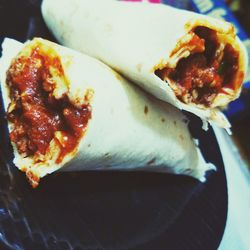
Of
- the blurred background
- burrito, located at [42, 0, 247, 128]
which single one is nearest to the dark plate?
the blurred background

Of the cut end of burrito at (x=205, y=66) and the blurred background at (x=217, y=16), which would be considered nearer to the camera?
the cut end of burrito at (x=205, y=66)

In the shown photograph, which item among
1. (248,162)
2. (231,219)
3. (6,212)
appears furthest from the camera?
(248,162)

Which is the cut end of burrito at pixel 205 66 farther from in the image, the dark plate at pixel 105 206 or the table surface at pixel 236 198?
the table surface at pixel 236 198

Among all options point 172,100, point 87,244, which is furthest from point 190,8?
point 87,244

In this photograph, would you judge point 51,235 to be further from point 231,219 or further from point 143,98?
point 231,219

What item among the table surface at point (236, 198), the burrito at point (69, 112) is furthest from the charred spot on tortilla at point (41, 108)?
the table surface at point (236, 198)

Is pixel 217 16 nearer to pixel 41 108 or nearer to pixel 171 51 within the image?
pixel 171 51

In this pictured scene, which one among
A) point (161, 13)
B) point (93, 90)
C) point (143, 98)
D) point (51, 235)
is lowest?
point (51, 235)
